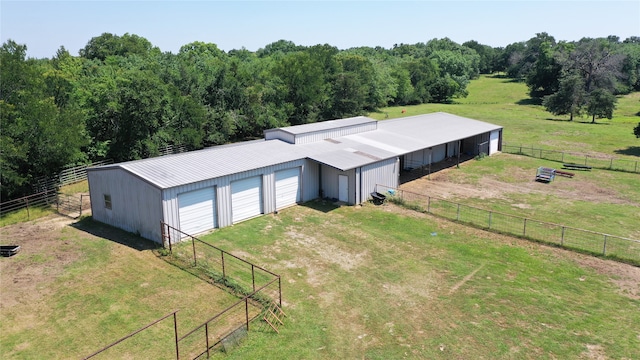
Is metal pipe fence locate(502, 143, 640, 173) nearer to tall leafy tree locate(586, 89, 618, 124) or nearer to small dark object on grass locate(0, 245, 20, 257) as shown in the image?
tall leafy tree locate(586, 89, 618, 124)

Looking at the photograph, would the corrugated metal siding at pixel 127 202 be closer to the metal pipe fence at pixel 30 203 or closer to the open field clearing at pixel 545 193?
the metal pipe fence at pixel 30 203

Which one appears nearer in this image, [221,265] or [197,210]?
[221,265]

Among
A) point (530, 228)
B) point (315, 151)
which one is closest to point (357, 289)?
point (530, 228)

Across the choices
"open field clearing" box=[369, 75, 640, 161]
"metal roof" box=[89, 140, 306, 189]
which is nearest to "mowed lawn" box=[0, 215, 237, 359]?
"metal roof" box=[89, 140, 306, 189]

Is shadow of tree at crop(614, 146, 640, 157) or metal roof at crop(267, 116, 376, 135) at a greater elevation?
metal roof at crop(267, 116, 376, 135)

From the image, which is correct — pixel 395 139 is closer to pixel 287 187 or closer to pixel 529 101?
pixel 287 187

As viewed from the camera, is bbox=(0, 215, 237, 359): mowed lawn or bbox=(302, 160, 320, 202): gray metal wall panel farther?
bbox=(302, 160, 320, 202): gray metal wall panel
